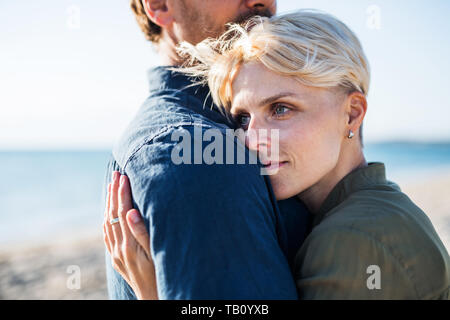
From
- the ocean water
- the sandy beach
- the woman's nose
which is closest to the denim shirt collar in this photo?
the woman's nose

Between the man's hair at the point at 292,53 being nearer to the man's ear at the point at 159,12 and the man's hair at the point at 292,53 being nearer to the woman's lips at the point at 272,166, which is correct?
the man's ear at the point at 159,12

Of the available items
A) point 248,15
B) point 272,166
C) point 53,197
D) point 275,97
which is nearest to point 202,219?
point 272,166

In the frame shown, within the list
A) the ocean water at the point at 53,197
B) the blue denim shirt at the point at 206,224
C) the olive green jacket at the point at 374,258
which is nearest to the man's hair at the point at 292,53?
the blue denim shirt at the point at 206,224

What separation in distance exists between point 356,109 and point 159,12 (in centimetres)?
113

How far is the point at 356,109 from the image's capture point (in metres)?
1.92

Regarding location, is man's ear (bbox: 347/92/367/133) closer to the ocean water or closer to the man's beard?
the man's beard

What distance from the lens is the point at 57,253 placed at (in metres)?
9.26

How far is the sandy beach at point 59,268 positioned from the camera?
639cm

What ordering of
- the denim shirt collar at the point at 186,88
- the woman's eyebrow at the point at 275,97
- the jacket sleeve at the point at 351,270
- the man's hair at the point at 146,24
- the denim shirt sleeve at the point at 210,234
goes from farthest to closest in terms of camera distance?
the man's hair at the point at 146,24 < the denim shirt collar at the point at 186,88 < the woman's eyebrow at the point at 275,97 < the jacket sleeve at the point at 351,270 < the denim shirt sleeve at the point at 210,234

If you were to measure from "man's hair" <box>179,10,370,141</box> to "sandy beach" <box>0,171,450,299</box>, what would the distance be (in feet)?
16.4

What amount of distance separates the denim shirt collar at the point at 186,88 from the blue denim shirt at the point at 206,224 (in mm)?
394

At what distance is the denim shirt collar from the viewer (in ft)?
5.98
